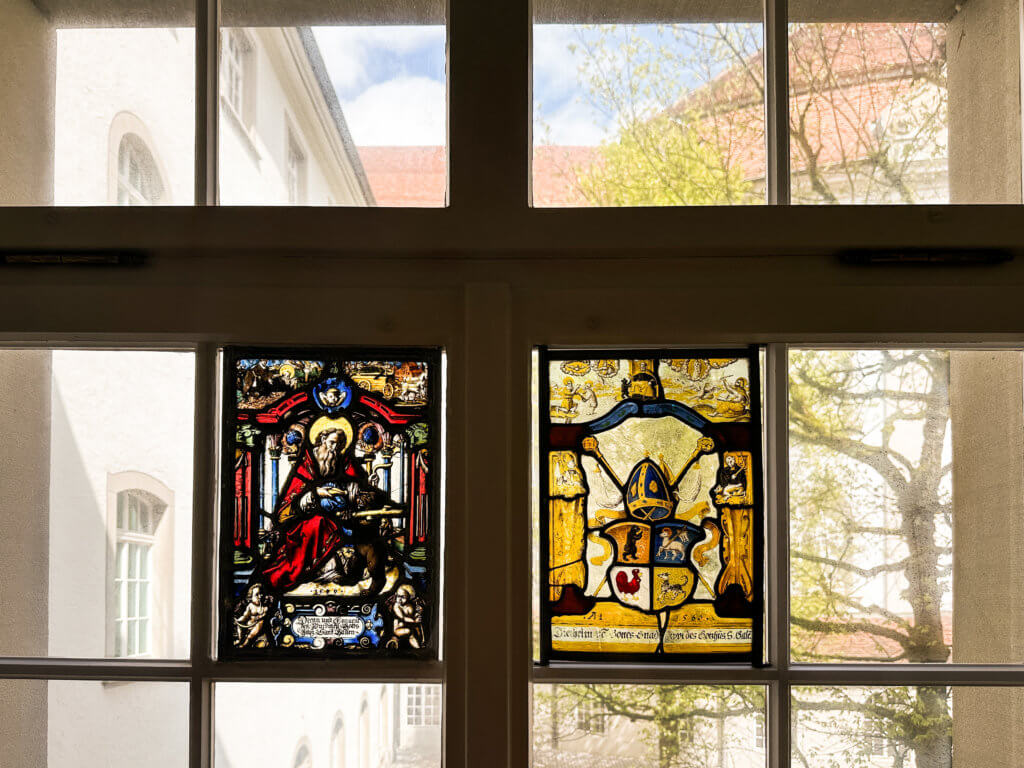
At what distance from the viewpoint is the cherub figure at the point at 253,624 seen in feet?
2.99

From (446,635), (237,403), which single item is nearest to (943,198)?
(446,635)

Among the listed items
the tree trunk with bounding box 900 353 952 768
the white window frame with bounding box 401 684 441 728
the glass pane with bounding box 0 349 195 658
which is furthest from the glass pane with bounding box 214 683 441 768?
the tree trunk with bounding box 900 353 952 768

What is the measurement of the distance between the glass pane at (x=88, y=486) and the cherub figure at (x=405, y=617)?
0.27 m

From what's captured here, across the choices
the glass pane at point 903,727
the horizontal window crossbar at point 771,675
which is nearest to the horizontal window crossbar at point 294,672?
the horizontal window crossbar at point 771,675

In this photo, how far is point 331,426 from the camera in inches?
36.7

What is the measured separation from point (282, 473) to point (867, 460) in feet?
2.42

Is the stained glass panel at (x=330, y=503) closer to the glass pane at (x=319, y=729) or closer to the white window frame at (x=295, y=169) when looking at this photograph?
the glass pane at (x=319, y=729)

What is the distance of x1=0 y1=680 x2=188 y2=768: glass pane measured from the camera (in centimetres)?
92

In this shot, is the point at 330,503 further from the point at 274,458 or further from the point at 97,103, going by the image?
the point at 97,103

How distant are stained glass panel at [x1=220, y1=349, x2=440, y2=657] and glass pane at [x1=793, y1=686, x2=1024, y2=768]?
49 centimetres

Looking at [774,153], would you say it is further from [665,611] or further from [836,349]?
[665,611]

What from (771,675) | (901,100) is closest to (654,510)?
(771,675)

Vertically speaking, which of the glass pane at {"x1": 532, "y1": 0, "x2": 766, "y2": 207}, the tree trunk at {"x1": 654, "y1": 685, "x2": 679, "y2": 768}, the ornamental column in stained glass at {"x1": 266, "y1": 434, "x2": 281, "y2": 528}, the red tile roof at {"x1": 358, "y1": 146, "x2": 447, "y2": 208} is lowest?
the tree trunk at {"x1": 654, "y1": 685, "x2": 679, "y2": 768}

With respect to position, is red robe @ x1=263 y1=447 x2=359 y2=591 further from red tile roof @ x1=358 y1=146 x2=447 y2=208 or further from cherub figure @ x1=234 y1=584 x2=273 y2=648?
red tile roof @ x1=358 y1=146 x2=447 y2=208
